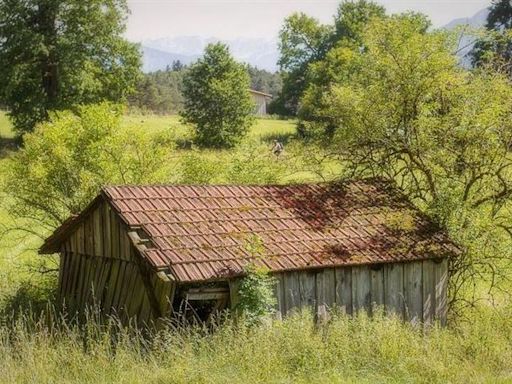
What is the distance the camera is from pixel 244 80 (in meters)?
45.8

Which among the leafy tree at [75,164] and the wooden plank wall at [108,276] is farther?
the leafy tree at [75,164]

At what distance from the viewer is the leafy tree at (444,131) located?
556 inches

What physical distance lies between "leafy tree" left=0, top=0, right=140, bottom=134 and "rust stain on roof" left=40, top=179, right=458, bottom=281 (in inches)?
1065

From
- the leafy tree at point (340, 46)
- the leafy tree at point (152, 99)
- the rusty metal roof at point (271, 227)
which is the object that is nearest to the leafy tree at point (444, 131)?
the rusty metal roof at point (271, 227)

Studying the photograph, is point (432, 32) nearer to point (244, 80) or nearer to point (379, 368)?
point (379, 368)

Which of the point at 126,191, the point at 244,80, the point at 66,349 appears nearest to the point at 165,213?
the point at 126,191

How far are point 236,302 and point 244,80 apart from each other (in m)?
36.3

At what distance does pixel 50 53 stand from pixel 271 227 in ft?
99.8

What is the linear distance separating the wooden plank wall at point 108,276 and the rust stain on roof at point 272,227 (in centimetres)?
55

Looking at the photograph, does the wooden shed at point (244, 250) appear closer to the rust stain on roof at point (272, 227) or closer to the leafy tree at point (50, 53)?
the rust stain on roof at point (272, 227)

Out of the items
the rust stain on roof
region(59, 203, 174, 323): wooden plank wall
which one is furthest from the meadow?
the rust stain on roof

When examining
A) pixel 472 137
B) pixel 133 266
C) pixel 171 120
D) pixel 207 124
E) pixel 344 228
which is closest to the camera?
pixel 133 266

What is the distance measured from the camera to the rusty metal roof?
11.0 metres

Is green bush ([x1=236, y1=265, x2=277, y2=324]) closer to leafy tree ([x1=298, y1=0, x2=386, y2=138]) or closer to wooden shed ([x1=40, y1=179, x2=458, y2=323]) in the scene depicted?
wooden shed ([x1=40, y1=179, x2=458, y2=323])
